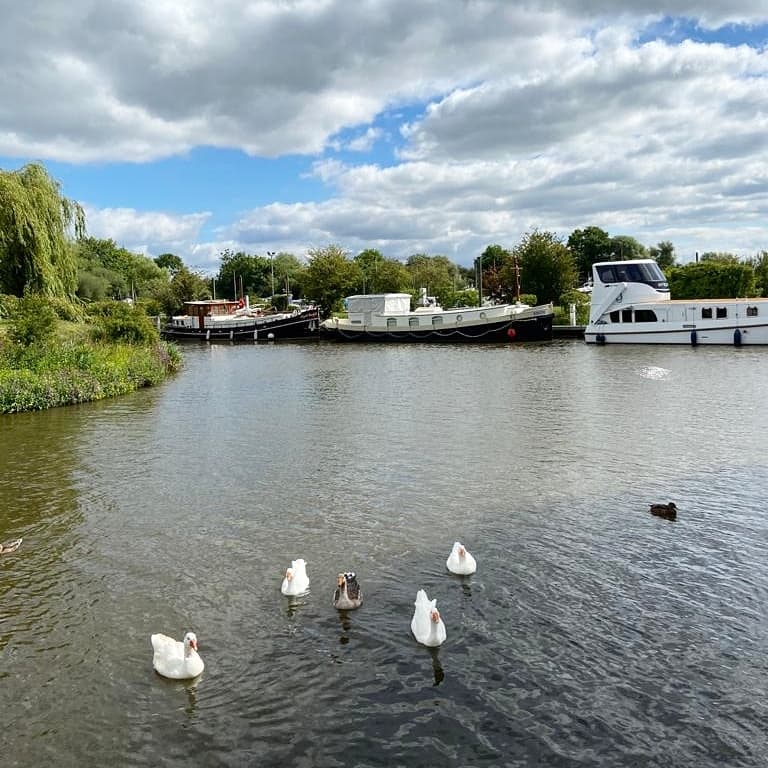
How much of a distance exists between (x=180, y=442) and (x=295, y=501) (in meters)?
7.01

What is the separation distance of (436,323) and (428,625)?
169ft

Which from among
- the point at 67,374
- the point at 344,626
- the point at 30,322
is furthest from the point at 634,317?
the point at 344,626

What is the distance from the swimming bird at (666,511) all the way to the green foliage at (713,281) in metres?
54.2

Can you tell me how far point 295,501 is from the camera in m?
13.1

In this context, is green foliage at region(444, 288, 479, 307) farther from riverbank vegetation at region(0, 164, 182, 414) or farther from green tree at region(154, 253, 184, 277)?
green tree at region(154, 253, 184, 277)

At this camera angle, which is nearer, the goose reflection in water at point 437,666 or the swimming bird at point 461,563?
the goose reflection in water at point 437,666

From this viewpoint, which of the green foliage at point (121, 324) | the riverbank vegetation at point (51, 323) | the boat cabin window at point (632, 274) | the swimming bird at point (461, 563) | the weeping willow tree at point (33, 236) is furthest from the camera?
the boat cabin window at point (632, 274)

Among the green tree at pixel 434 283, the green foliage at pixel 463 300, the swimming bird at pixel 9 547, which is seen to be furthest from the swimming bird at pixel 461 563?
the green tree at pixel 434 283

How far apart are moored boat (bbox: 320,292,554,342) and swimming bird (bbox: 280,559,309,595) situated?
4686 cm

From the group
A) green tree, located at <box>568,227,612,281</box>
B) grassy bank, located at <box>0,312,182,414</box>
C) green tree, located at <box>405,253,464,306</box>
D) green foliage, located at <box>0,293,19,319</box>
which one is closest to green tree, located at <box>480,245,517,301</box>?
green tree, located at <box>405,253,464,306</box>

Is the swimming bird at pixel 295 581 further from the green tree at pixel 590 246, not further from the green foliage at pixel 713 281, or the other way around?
the green tree at pixel 590 246

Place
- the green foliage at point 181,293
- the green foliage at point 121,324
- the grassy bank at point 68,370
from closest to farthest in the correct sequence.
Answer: the grassy bank at point 68,370 → the green foliage at point 121,324 → the green foliage at point 181,293

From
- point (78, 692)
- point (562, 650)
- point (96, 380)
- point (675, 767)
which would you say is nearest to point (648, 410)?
point (562, 650)

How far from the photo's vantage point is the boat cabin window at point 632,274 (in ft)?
157
